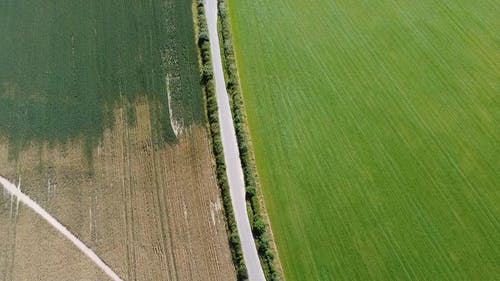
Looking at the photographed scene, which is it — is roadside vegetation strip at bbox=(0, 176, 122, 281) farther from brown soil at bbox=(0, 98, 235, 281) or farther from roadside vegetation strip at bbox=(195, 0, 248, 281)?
roadside vegetation strip at bbox=(195, 0, 248, 281)

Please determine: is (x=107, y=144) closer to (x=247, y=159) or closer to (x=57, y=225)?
(x=57, y=225)

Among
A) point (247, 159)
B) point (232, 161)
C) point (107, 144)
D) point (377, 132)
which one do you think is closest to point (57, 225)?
point (107, 144)

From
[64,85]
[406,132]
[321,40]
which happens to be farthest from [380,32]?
[64,85]

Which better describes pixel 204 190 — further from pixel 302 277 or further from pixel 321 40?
pixel 321 40

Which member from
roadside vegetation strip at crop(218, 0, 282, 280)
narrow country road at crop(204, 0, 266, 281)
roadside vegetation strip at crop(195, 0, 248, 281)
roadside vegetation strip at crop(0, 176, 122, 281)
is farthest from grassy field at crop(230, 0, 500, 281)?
roadside vegetation strip at crop(0, 176, 122, 281)

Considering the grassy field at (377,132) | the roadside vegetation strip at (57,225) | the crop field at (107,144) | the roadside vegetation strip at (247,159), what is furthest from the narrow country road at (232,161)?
the roadside vegetation strip at (57,225)
